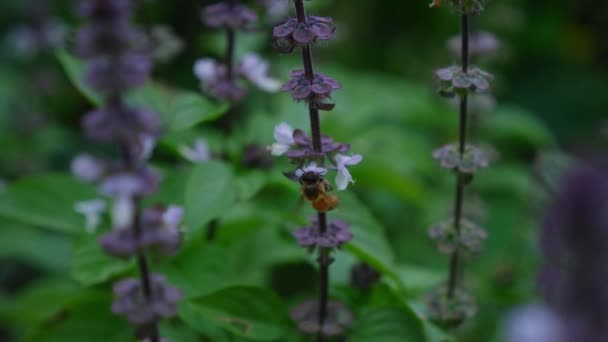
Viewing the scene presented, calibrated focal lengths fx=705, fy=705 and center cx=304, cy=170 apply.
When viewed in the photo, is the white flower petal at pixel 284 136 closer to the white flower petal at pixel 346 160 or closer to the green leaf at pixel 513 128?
the white flower petal at pixel 346 160

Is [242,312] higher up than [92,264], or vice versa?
[92,264]

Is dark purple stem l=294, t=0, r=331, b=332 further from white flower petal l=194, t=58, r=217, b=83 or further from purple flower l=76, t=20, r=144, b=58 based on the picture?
white flower petal l=194, t=58, r=217, b=83

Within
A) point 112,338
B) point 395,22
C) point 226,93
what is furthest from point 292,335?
point 395,22

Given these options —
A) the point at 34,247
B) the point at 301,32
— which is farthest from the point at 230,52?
the point at 34,247

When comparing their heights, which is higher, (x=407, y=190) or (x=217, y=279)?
(x=407, y=190)

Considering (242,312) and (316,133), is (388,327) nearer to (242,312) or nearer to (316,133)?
(242,312)

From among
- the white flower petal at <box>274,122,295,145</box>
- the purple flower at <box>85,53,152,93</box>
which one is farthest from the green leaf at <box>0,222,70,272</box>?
the purple flower at <box>85,53,152,93</box>

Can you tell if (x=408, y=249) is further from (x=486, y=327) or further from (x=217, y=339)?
(x=217, y=339)
